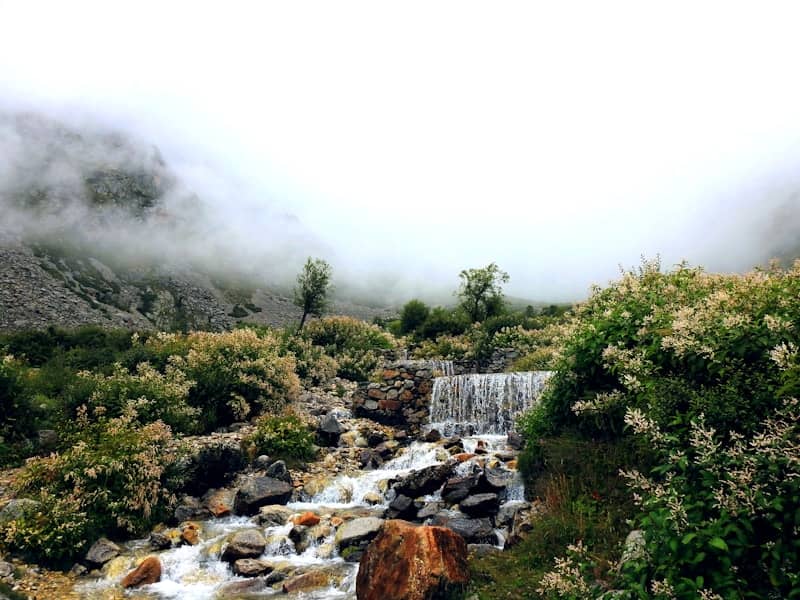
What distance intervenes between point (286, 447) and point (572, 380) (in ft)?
28.4

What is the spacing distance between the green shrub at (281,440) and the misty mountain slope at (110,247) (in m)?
39.7

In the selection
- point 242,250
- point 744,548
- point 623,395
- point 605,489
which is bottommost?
point 605,489

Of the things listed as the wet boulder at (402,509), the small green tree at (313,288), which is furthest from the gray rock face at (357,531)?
the small green tree at (313,288)

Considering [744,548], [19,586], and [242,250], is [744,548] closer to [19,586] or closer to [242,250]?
[19,586]

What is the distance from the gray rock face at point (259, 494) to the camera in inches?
420

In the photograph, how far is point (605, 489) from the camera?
6746mm

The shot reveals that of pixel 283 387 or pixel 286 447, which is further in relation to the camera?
pixel 283 387

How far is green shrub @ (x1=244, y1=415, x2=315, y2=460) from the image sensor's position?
13469 millimetres

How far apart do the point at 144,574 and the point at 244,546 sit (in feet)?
5.17

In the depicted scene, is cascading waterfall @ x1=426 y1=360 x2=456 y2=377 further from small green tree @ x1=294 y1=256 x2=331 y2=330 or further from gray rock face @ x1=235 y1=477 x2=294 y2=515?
small green tree @ x1=294 y1=256 x2=331 y2=330

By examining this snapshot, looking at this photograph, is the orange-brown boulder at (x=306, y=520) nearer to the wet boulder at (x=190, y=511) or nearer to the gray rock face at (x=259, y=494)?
the gray rock face at (x=259, y=494)

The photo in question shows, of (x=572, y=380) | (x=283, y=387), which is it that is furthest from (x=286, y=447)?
(x=572, y=380)

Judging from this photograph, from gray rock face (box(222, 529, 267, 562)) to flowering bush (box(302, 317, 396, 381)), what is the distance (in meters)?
13.7

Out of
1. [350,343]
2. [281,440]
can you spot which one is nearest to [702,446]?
[281,440]
